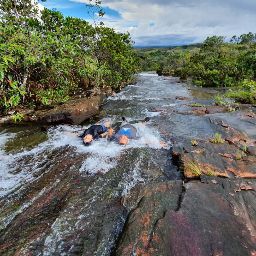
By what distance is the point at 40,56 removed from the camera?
14328 millimetres

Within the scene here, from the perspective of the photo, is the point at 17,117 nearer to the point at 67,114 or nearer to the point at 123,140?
the point at 67,114

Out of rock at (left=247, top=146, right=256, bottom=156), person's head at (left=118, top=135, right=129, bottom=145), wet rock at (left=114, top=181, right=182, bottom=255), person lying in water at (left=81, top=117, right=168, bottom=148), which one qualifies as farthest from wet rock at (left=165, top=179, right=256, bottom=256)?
person lying in water at (left=81, top=117, right=168, bottom=148)

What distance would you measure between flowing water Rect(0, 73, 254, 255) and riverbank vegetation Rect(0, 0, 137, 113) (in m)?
2.81

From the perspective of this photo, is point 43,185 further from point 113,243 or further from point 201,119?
point 201,119

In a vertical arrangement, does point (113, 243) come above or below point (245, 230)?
below

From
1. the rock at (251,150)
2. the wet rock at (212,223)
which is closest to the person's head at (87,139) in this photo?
the wet rock at (212,223)

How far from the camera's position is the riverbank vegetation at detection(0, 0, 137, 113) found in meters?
13.4

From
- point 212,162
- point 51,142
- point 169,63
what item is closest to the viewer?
point 212,162

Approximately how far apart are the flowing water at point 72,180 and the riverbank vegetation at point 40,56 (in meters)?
2.81

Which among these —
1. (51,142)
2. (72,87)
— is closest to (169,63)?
(72,87)

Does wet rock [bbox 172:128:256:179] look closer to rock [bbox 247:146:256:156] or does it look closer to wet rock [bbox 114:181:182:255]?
rock [bbox 247:146:256:156]

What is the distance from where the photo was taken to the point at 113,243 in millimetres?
5453

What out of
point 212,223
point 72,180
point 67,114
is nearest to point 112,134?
point 67,114

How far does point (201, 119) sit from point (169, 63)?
50.4 metres
